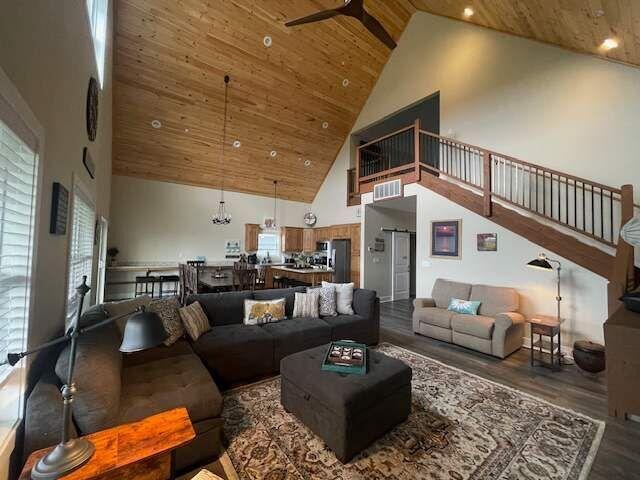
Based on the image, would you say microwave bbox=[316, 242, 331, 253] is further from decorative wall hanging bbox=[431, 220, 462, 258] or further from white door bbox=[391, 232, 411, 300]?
decorative wall hanging bbox=[431, 220, 462, 258]

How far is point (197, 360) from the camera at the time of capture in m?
2.34

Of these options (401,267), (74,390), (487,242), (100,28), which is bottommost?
(74,390)

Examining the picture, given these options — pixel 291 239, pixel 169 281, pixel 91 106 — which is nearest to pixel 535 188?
pixel 91 106

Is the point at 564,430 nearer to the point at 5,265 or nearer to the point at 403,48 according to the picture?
the point at 5,265

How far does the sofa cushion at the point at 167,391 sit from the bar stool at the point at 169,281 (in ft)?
16.8

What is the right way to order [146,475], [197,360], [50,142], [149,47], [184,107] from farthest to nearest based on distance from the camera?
[184,107], [149,47], [197,360], [50,142], [146,475]

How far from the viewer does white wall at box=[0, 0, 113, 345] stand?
1119mm

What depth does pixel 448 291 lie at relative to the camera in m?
4.51

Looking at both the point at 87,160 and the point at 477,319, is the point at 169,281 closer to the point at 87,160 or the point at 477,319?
the point at 87,160

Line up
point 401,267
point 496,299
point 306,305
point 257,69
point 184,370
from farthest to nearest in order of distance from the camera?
1. point 401,267
2. point 257,69
3. point 496,299
4. point 306,305
5. point 184,370

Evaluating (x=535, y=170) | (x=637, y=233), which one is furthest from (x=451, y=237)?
(x=637, y=233)

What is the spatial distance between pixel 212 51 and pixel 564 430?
715cm

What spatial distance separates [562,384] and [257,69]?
7.03 m

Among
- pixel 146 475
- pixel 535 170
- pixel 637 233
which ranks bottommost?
pixel 146 475
